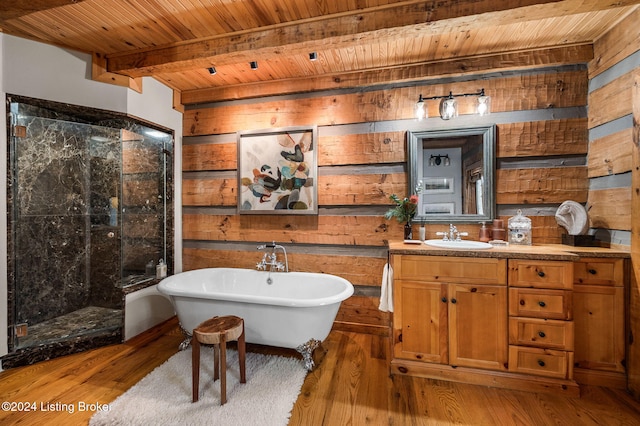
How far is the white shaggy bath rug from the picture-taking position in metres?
1.57

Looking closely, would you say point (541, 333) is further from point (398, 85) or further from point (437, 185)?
point (398, 85)

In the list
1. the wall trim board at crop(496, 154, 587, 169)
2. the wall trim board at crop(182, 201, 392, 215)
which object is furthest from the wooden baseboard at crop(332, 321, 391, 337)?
the wall trim board at crop(496, 154, 587, 169)

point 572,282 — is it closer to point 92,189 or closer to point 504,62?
point 504,62

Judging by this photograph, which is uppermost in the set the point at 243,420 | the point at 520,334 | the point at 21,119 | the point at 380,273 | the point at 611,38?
the point at 611,38

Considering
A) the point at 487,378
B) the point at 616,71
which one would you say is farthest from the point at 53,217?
the point at 616,71

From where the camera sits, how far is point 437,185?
2471 mm

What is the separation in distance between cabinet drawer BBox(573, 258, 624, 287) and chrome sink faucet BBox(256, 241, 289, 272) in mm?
2373

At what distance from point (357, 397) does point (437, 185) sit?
187 centimetres

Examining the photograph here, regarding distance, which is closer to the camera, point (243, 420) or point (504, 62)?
point (243, 420)

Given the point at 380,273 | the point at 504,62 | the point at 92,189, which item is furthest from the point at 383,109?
the point at 92,189

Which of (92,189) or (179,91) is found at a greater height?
(179,91)

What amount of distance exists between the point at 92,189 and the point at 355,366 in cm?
332

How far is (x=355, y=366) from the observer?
2098mm

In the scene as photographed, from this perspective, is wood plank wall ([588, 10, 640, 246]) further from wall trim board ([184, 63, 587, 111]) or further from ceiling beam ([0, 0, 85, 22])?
ceiling beam ([0, 0, 85, 22])
